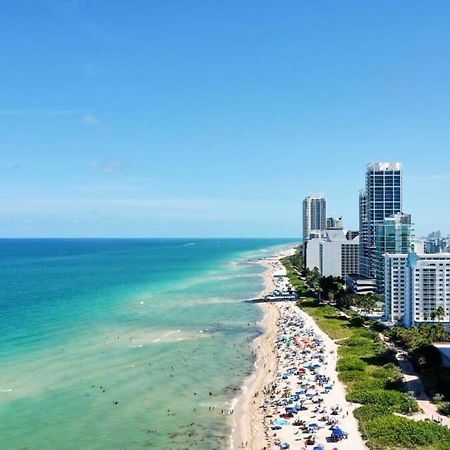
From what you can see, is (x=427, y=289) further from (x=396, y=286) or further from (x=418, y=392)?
(x=418, y=392)

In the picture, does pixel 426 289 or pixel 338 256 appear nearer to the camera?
pixel 426 289

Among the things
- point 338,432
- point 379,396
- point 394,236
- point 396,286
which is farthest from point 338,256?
point 338,432

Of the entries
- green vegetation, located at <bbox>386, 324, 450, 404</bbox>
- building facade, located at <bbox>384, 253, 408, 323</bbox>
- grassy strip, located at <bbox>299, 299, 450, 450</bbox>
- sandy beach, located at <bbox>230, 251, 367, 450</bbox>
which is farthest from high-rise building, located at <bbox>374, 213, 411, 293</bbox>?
sandy beach, located at <bbox>230, 251, 367, 450</bbox>

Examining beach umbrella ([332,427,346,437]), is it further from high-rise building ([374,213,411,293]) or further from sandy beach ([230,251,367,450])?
high-rise building ([374,213,411,293])

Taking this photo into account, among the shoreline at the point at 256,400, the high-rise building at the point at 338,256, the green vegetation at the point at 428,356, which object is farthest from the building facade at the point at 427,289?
the high-rise building at the point at 338,256

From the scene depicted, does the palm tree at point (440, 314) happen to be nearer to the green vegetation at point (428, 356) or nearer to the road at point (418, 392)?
the green vegetation at point (428, 356)
